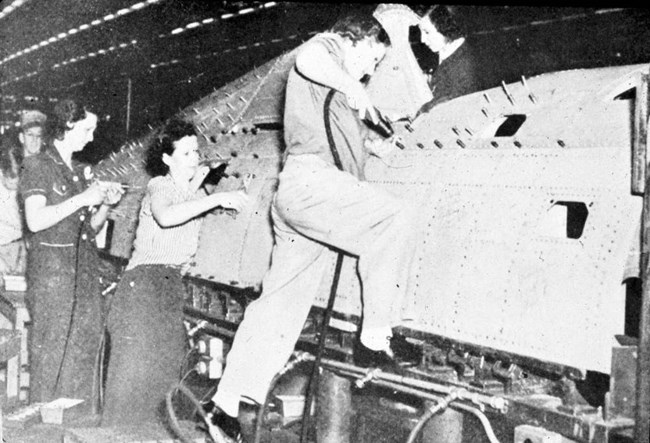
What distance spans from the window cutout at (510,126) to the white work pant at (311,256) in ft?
7.30

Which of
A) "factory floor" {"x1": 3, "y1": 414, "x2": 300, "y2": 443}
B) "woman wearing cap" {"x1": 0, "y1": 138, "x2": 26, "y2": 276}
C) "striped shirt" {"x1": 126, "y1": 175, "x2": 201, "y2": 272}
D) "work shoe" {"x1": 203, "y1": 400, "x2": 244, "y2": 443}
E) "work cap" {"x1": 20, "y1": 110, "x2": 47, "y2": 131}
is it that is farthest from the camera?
"work cap" {"x1": 20, "y1": 110, "x2": 47, "y2": 131}

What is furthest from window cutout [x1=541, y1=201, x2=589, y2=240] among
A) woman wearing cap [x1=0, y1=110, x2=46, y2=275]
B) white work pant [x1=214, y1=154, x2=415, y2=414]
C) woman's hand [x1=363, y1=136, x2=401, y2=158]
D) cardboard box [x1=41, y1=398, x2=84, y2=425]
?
woman wearing cap [x1=0, y1=110, x2=46, y2=275]

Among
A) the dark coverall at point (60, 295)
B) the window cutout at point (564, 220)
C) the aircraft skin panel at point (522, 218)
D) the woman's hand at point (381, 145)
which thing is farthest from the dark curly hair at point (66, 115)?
the window cutout at point (564, 220)

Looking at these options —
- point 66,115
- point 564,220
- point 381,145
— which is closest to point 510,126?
point 381,145

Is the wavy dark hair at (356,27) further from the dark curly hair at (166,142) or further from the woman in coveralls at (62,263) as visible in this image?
the woman in coveralls at (62,263)

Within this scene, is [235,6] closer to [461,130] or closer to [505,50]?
[505,50]

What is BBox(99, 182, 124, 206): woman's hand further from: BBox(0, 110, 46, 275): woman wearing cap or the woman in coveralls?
BBox(0, 110, 46, 275): woman wearing cap

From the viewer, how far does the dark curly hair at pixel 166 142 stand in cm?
621

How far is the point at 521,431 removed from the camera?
152 inches

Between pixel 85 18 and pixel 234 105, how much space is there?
663 cm

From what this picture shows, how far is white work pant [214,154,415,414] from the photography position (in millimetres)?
4586

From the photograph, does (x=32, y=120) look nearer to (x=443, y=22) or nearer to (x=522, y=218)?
(x=443, y=22)

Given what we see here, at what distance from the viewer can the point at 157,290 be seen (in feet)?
20.0

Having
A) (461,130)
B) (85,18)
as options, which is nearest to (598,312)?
(461,130)
